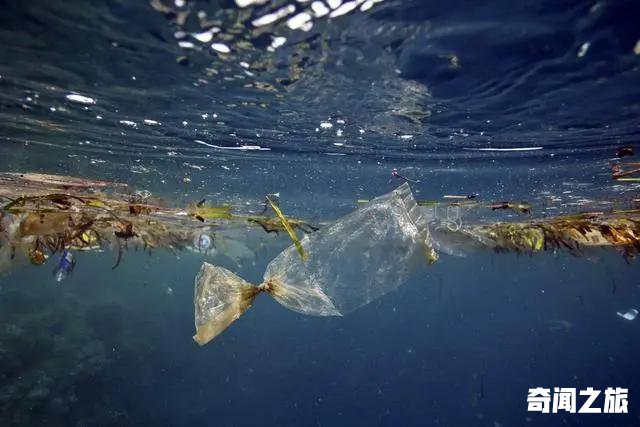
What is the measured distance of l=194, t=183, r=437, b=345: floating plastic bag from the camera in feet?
13.3

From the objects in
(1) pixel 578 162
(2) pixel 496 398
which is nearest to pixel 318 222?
(1) pixel 578 162

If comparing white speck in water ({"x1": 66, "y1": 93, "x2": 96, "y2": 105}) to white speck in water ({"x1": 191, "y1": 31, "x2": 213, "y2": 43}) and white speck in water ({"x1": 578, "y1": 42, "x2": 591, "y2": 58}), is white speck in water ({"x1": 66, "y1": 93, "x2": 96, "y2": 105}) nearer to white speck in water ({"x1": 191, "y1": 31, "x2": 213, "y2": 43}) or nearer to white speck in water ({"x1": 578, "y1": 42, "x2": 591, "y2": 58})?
white speck in water ({"x1": 191, "y1": 31, "x2": 213, "y2": 43})

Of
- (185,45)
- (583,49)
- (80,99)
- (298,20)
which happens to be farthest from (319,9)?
(80,99)

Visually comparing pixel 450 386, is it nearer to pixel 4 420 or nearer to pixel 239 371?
pixel 239 371

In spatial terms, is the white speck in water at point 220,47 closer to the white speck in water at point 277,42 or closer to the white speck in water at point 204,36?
the white speck in water at point 204,36

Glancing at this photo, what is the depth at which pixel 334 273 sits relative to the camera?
417cm

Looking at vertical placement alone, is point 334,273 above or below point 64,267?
above

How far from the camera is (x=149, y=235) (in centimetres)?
1363

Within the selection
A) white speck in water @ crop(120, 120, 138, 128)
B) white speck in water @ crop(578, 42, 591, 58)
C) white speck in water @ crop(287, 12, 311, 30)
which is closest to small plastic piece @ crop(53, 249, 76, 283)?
white speck in water @ crop(120, 120, 138, 128)

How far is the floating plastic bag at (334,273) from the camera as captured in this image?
13.3 ft

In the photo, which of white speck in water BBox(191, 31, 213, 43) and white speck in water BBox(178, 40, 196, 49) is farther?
white speck in water BBox(178, 40, 196, 49)

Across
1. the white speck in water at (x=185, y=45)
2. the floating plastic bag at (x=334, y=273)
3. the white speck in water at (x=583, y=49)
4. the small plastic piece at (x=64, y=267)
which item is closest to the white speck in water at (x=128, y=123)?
the small plastic piece at (x=64, y=267)

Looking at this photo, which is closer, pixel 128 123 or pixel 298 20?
pixel 298 20

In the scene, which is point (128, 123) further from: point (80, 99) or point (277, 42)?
point (277, 42)
